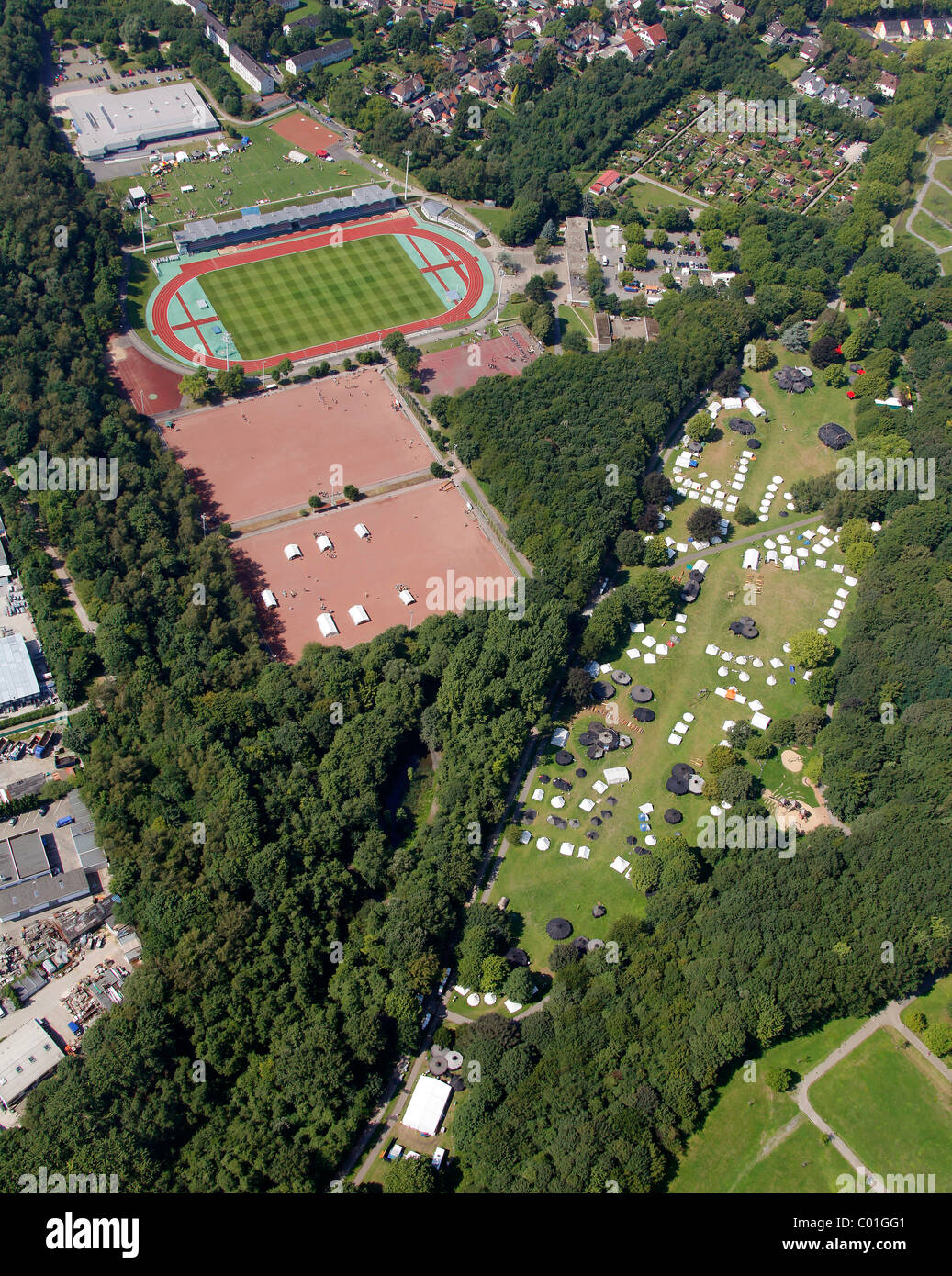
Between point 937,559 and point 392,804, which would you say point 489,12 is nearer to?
point 937,559

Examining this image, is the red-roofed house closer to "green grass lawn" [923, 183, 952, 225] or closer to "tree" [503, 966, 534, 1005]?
"green grass lawn" [923, 183, 952, 225]

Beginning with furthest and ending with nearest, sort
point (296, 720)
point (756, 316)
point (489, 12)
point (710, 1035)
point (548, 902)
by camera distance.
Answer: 1. point (489, 12)
2. point (756, 316)
3. point (296, 720)
4. point (548, 902)
5. point (710, 1035)

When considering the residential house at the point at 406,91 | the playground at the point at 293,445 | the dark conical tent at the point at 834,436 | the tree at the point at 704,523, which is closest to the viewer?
the tree at the point at 704,523

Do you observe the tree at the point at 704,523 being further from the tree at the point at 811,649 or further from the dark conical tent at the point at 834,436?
the dark conical tent at the point at 834,436

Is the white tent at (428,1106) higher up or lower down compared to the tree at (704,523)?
lower down

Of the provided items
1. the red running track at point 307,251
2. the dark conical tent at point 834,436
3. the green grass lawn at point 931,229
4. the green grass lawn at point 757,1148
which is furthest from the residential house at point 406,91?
the green grass lawn at point 757,1148

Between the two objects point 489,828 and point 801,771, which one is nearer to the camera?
point 489,828
